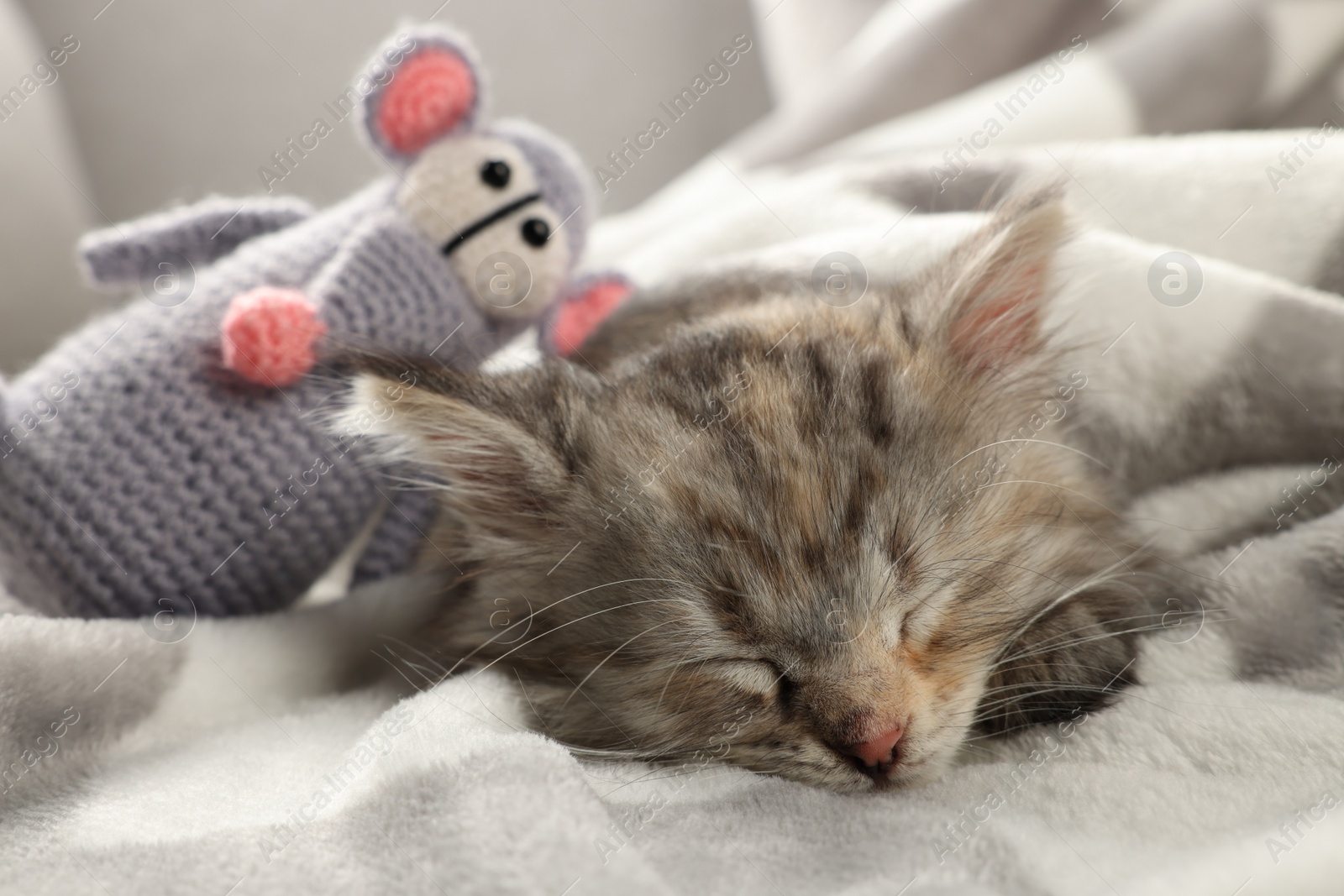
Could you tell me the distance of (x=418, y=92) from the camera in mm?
1454

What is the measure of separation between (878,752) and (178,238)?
1380 mm

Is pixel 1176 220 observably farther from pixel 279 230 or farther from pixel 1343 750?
pixel 279 230

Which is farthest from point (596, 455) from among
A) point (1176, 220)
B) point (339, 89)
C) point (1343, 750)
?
point (339, 89)

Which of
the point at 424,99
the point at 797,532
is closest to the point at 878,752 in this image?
the point at 797,532

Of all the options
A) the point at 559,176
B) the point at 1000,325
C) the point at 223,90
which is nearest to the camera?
the point at 1000,325

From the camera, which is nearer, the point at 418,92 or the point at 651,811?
the point at 651,811

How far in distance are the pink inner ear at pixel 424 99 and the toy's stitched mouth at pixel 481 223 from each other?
0.16 m

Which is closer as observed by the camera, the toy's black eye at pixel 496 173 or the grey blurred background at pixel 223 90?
the toy's black eye at pixel 496 173

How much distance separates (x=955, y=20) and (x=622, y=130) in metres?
1.35

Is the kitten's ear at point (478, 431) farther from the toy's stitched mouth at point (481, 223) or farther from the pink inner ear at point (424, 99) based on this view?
the pink inner ear at point (424, 99)

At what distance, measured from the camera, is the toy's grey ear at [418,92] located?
1456mm

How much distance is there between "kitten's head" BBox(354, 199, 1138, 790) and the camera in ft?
3.45

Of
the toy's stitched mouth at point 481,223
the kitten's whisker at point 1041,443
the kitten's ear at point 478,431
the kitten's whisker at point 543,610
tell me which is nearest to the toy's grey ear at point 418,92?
the toy's stitched mouth at point 481,223

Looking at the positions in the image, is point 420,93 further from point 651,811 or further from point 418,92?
point 651,811
